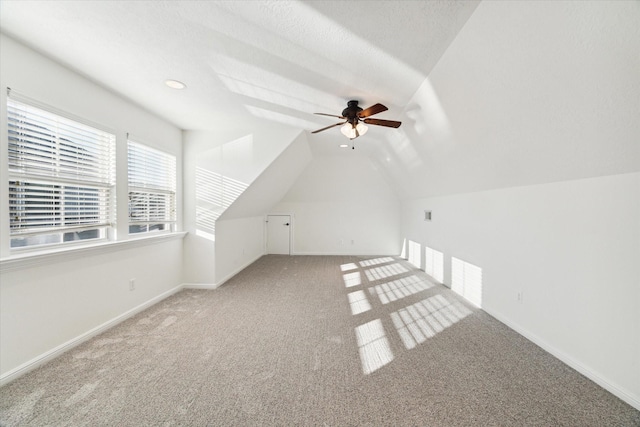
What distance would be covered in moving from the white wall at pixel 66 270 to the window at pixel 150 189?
18cm

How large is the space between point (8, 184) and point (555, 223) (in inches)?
178

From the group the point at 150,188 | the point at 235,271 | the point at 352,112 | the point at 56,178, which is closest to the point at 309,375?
the point at 352,112

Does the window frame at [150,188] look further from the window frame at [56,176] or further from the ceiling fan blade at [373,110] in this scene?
the ceiling fan blade at [373,110]

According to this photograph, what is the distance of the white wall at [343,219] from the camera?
274 inches

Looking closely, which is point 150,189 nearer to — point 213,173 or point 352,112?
point 213,173

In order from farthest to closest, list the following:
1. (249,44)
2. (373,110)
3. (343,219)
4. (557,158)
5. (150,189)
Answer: (343,219) → (150,189) → (373,110) → (557,158) → (249,44)

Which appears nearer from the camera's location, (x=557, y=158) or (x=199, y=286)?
(x=557, y=158)

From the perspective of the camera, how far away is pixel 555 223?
7.42 feet

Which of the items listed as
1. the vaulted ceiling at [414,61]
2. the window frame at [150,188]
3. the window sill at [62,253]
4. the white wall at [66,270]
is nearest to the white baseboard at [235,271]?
the white wall at [66,270]

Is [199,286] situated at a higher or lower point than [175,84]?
lower

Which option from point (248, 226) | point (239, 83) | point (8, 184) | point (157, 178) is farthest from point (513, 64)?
point (248, 226)

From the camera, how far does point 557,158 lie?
6.75 feet

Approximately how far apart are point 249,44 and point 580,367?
3.63 metres

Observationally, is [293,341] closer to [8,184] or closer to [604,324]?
[604,324]
